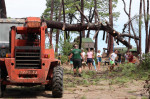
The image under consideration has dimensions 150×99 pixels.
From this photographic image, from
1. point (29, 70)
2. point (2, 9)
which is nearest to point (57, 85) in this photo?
point (29, 70)

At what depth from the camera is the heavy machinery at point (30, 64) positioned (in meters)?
9.23

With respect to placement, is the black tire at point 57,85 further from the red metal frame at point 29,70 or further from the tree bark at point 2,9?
the tree bark at point 2,9

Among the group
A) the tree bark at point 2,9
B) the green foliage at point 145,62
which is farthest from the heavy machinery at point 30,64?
the tree bark at point 2,9

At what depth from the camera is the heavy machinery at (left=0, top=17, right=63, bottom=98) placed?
9227 mm

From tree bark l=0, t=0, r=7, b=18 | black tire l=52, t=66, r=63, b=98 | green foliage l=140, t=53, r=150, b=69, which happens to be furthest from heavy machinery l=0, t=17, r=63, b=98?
tree bark l=0, t=0, r=7, b=18

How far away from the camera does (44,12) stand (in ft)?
201

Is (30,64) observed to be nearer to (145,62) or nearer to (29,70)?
(29,70)

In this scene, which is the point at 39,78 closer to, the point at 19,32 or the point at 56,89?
the point at 56,89

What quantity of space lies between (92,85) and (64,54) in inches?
626

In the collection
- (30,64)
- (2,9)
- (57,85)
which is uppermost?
(2,9)

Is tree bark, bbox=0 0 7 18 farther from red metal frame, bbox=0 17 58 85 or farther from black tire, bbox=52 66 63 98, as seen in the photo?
black tire, bbox=52 66 63 98

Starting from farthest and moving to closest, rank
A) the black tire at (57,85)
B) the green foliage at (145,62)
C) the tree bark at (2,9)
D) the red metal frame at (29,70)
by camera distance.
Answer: the tree bark at (2,9) < the green foliage at (145,62) < the black tire at (57,85) < the red metal frame at (29,70)

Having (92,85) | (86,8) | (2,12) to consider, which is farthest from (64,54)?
(86,8)

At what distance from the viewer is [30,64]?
945cm
